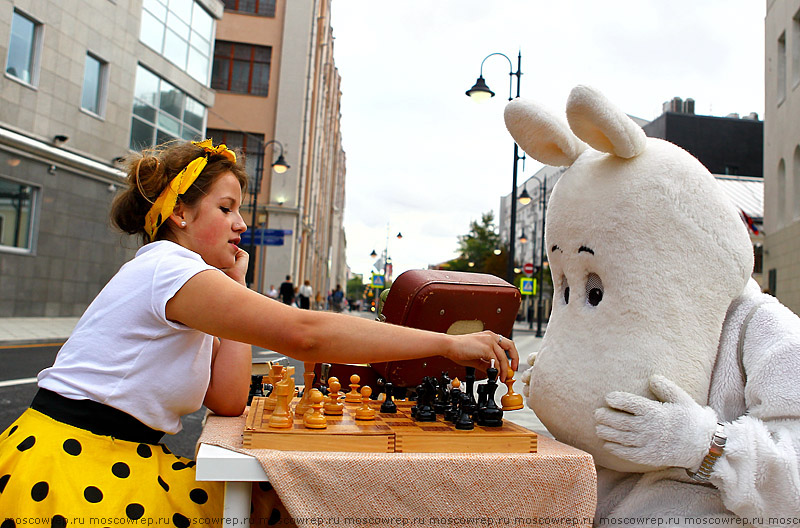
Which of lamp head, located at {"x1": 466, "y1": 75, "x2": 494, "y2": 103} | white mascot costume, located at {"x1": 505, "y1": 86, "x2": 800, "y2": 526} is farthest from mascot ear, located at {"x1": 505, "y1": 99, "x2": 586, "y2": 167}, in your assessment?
lamp head, located at {"x1": 466, "y1": 75, "x2": 494, "y2": 103}

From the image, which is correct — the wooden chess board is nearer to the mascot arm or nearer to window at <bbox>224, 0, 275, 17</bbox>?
the mascot arm

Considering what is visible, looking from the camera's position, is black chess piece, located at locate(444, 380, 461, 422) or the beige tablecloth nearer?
the beige tablecloth

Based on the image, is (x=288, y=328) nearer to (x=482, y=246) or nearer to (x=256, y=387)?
(x=256, y=387)

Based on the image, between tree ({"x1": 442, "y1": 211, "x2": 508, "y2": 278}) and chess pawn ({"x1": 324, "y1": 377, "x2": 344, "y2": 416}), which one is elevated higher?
tree ({"x1": 442, "y1": 211, "x2": 508, "y2": 278})

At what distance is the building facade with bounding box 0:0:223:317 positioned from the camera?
13.4 metres

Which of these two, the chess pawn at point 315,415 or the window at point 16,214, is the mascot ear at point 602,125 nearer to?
the chess pawn at point 315,415

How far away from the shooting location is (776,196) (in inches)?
692

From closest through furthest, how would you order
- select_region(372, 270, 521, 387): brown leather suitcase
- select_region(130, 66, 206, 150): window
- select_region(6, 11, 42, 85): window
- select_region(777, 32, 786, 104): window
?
select_region(372, 270, 521, 387): brown leather suitcase, select_region(6, 11, 42, 85): window, select_region(777, 32, 786, 104): window, select_region(130, 66, 206, 150): window

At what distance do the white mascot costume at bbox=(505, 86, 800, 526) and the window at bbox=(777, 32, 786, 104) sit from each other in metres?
18.9

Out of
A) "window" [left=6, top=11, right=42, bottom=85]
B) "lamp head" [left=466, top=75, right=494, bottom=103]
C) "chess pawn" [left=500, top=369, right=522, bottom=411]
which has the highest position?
"window" [left=6, top=11, right=42, bottom=85]

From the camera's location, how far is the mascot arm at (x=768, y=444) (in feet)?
4.95

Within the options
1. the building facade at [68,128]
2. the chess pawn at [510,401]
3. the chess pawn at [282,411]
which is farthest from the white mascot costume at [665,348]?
the building facade at [68,128]

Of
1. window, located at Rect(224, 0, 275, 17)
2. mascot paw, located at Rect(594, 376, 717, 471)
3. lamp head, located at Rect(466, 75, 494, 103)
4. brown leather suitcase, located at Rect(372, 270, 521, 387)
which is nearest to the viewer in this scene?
mascot paw, located at Rect(594, 376, 717, 471)

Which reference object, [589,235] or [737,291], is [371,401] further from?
[737,291]
